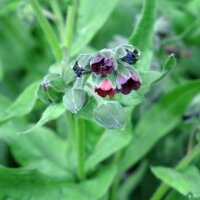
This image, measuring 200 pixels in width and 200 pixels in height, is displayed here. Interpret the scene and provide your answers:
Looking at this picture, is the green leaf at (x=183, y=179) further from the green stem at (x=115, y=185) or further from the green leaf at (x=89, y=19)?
the green leaf at (x=89, y=19)

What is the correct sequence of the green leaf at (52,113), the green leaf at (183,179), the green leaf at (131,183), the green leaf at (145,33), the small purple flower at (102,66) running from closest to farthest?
the small purple flower at (102,66) → the green leaf at (52,113) → the green leaf at (183,179) → the green leaf at (145,33) → the green leaf at (131,183)

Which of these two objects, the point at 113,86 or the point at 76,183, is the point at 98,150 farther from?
the point at 113,86

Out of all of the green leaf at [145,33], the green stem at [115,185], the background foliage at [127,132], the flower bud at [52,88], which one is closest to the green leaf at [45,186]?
the background foliage at [127,132]

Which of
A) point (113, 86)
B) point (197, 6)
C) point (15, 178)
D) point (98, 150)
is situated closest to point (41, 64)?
point (197, 6)

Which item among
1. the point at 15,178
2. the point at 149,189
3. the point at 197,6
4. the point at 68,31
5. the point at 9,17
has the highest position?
the point at 68,31

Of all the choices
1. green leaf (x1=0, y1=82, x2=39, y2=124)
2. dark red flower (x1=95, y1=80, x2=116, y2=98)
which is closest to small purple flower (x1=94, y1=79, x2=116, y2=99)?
dark red flower (x1=95, y1=80, x2=116, y2=98)

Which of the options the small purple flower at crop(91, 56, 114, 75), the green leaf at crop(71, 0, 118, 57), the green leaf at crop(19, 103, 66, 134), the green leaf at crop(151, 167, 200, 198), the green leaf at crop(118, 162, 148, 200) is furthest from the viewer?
the green leaf at crop(118, 162, 148, 200)

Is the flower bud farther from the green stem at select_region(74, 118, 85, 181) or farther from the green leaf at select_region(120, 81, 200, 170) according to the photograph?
the green leaf at select_region(120, 81, 200, 170)
